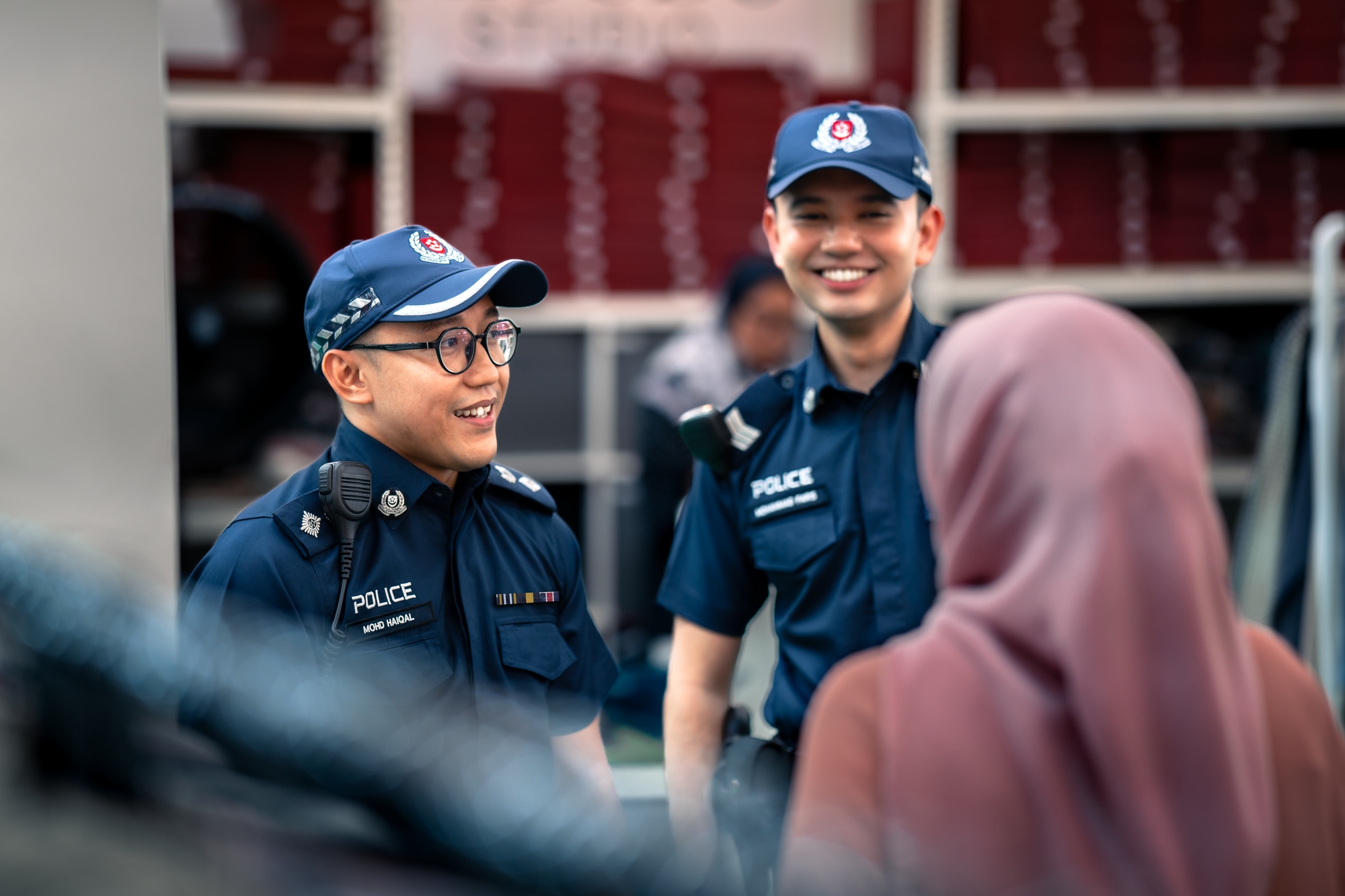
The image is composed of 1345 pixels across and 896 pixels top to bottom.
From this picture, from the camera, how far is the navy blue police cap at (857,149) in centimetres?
138

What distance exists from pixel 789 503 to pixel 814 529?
0.15 ft

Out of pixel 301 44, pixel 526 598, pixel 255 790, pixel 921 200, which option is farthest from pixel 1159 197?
pixel 255 790

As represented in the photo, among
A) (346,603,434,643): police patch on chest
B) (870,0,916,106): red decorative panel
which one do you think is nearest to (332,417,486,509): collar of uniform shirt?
(346,603,434,643): police patch on chest

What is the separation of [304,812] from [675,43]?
3.99 m

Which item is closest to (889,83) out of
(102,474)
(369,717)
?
(102,474)

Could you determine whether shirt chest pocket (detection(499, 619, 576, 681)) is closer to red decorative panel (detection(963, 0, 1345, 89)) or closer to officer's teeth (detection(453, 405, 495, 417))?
officer's teeth (detection(453, 405, 495, 417))

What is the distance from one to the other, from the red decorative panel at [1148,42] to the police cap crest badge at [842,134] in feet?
8.38

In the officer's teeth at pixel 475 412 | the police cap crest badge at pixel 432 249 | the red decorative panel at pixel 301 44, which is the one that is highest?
the red decorative panel at pixel 301 44

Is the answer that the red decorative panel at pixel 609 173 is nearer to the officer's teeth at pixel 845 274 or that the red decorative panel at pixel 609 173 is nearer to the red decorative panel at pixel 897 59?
the red decorative panel at pixel 897 59

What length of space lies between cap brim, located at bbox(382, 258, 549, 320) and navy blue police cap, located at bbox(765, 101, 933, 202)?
13.1 inches

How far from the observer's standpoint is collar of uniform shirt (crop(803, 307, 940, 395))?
55.7 inches

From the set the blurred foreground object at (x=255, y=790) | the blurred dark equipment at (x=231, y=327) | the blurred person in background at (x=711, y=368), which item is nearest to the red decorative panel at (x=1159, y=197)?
the blurred person in background at (x=711, y=368)

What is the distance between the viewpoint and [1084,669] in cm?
68

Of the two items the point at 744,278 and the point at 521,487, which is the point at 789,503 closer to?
the point at 521,487
